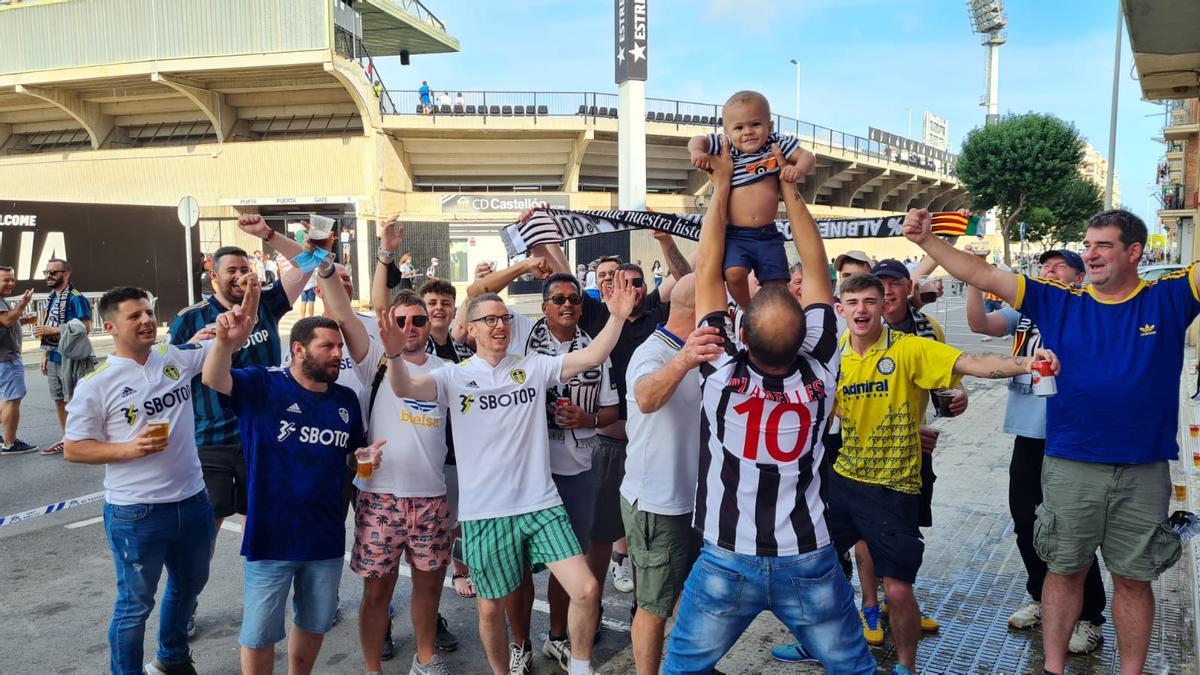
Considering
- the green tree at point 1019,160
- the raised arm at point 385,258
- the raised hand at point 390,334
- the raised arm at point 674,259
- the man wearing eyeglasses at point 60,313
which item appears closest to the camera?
the raised hand at point 390,334

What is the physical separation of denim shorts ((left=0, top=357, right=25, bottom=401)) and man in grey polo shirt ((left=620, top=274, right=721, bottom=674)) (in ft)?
27.0

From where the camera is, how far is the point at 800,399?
294 cm

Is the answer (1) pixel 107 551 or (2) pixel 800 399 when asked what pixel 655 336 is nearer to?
(2) pixel 800 399

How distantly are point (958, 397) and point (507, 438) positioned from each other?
2.32m

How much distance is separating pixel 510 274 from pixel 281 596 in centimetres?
233

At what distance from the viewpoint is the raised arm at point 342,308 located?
398 centimetres

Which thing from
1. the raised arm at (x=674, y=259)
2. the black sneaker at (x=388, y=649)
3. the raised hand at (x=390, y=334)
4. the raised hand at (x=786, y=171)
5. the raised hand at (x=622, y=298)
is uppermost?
the raised hand at (x=786, y=171)

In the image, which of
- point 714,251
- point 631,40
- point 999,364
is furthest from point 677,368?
point 631,40

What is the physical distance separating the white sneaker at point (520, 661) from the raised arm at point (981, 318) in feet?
10.4

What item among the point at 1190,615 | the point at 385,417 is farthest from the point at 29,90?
the point at 1190,615

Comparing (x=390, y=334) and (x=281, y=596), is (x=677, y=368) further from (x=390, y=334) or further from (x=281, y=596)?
(x=281, y=596)

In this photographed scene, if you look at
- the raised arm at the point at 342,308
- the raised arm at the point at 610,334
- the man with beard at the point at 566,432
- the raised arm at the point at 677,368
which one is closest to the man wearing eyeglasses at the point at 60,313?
the raised arm at the point at 342,308

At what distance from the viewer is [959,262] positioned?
3721mm

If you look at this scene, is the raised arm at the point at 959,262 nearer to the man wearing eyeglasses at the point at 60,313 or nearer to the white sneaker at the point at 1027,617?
the white sneaker at the point at 1027,617
